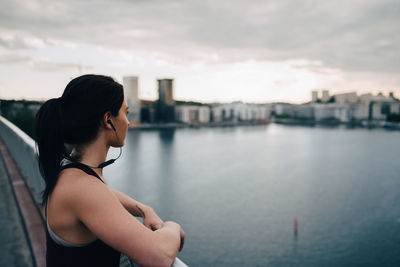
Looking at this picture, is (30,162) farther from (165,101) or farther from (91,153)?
(165,101)

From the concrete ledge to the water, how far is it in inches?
490

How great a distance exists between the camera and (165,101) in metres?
110

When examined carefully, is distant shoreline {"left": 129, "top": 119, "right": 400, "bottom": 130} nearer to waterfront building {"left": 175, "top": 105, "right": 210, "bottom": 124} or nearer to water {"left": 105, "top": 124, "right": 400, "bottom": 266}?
waterfront building {"left": 175, "top": 105, "right": 210, "bottom": 124}

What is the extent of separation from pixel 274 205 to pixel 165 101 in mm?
90928

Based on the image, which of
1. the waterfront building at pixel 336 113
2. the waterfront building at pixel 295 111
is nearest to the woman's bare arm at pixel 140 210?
the waterfront building at pixel 336 113

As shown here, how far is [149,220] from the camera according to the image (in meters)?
1.00

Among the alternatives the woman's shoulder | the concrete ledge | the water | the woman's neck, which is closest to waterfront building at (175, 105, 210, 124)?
Answer: the water

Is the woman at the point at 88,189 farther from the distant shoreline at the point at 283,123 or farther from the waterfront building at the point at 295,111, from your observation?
the waterfront building at the point at 295,111

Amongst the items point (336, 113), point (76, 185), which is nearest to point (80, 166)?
point (76, 185)

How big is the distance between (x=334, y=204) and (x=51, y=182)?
2479 cm

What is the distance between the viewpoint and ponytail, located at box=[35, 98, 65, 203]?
2.68 feet

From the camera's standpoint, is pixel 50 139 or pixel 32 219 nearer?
pixel 50 139

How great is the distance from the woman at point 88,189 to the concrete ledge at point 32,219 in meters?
1.45

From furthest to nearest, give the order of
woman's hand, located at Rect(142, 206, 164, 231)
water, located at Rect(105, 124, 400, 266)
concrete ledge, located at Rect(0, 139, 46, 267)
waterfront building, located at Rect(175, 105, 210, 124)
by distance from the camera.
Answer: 1. waterfront building, located at Rect(175, 105, 210, 124)
2. water, located at Rect(105, 124, 400, 266)
3. concrete ledge, located at Rect(0, 139, 46, 267)
4. woman's hand, located at Rect(142, 206, 164, 231)
